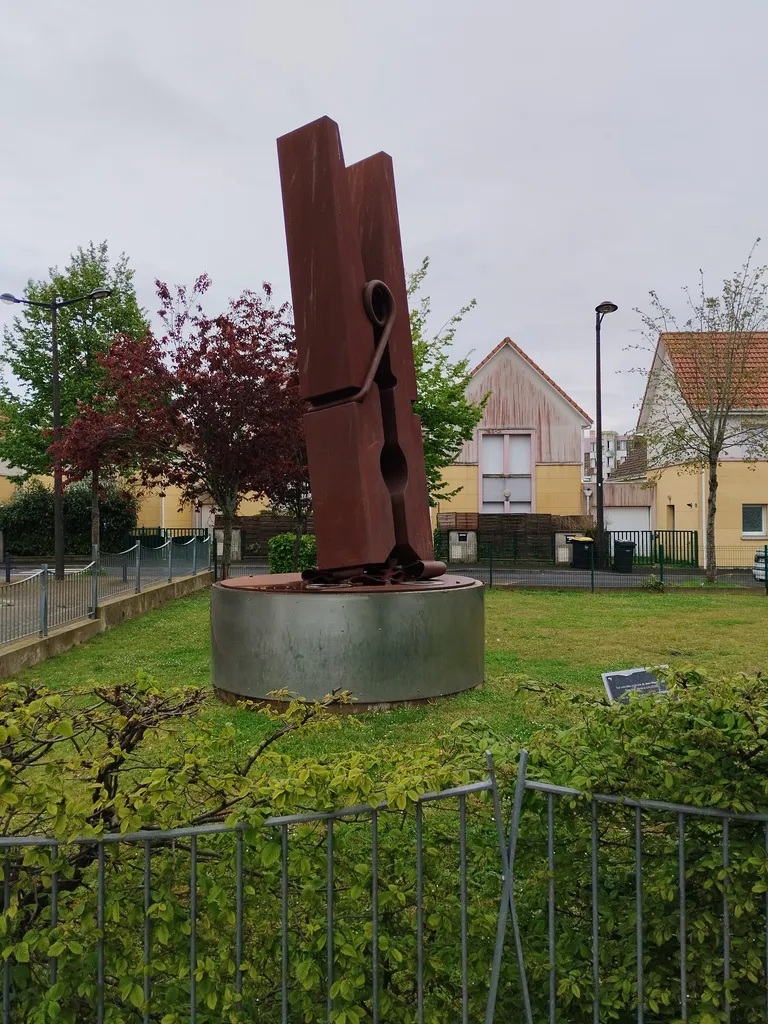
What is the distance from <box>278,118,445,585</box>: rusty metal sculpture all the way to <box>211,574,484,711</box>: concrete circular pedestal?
0.54 m

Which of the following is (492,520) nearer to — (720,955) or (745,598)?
(745,598)

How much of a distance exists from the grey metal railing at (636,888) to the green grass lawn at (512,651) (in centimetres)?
266

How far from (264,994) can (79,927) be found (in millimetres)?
635

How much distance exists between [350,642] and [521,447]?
29.2m

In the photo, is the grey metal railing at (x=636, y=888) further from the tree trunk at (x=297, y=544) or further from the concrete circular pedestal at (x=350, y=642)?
the tree trunk at (x=297, y=544)

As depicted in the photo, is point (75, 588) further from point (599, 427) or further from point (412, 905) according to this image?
point (599, 427)

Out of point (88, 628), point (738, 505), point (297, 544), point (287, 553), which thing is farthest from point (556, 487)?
point (88, 628)

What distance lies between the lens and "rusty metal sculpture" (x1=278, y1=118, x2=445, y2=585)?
7.57 metres

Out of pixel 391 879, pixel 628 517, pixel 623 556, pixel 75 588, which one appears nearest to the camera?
pixel 391 879

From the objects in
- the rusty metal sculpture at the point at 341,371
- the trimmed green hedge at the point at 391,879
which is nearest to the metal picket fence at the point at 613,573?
the rusty metal sculpture at the point at 341,371

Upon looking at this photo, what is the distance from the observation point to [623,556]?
24.5m

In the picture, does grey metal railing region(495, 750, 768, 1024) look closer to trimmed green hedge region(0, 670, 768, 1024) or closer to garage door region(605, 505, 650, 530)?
trimmed green hedge region(0, 670, 768, 1024)

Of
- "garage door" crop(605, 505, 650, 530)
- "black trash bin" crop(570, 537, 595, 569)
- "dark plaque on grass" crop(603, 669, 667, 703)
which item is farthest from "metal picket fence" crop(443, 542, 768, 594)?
"dark plaque on grass" crop(603, 669, 667, 703)

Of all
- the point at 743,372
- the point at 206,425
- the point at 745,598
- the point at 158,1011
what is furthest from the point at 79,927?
the point at 743,372
